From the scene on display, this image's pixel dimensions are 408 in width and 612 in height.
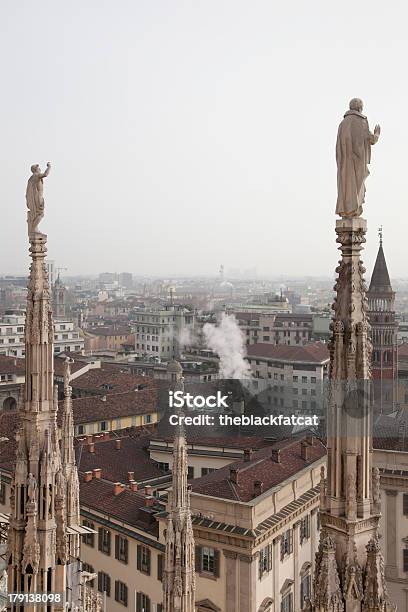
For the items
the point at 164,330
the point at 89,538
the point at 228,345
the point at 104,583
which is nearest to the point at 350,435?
the point at 104,583

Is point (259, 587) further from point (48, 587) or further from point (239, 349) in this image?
point (239, 349)

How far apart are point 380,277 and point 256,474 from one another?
36601 millimetres

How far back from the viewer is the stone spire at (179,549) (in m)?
8.91

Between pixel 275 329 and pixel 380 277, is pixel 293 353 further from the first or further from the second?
pixel 275 329

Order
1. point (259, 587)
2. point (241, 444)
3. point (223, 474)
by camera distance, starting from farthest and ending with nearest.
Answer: point (241, 444)
point (223, 474)
point (259, 587)

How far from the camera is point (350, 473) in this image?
18.2 feet

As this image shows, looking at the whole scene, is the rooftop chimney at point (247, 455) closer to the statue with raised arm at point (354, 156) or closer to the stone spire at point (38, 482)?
the stone spire at point (38, 482)

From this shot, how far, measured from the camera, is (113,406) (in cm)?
4141

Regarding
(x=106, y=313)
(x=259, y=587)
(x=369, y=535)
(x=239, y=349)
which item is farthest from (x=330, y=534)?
(x=106, y=313)

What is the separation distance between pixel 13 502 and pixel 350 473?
14.5 ft

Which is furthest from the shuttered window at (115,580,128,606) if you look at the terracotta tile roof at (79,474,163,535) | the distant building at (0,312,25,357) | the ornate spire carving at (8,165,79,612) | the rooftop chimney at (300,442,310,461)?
the distant building at (0,312,25,357)

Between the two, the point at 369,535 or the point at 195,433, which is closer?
the point at 369,535

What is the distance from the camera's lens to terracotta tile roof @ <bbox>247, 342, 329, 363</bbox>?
52.8m

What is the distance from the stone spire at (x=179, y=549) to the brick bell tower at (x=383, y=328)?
1634 inches
